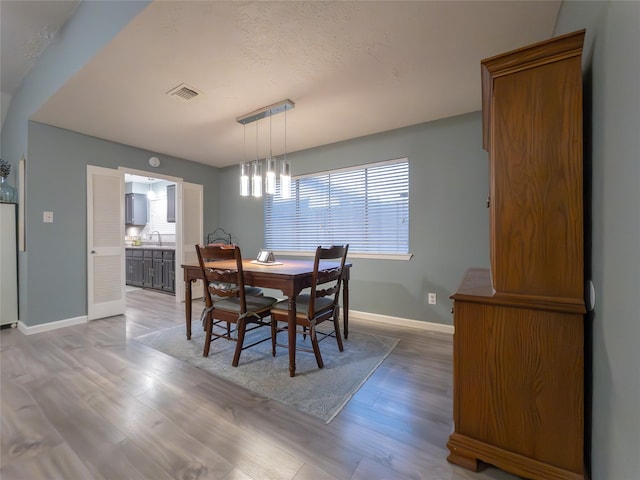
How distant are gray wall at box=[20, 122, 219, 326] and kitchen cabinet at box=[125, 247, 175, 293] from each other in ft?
5.60

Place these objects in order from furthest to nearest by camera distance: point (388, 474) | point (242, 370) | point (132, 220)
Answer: point (132, 220) < point (242, 370) < point (388, 474)

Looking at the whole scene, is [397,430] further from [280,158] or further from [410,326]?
[280,158]

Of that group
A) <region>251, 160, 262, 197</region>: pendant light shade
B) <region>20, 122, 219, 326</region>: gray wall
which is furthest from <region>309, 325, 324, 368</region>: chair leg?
<region>20, 122, 219, 326</region>: gray wall

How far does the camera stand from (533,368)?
110 centimetres

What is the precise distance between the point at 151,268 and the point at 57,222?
2.42 m

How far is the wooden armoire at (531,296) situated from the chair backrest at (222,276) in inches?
58.7

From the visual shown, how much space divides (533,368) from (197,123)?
3391 mm

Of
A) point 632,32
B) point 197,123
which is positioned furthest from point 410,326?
point 197,123

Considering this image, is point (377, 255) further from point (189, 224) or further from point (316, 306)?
point (189, 224)

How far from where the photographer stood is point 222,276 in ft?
7.25

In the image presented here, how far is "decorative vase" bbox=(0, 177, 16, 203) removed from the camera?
3148 millimetres

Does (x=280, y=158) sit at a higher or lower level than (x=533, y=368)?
higher

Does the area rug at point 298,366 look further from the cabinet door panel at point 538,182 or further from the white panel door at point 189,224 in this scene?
the white panel door at point 189,224

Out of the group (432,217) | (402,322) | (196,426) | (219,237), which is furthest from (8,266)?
(432,217)
